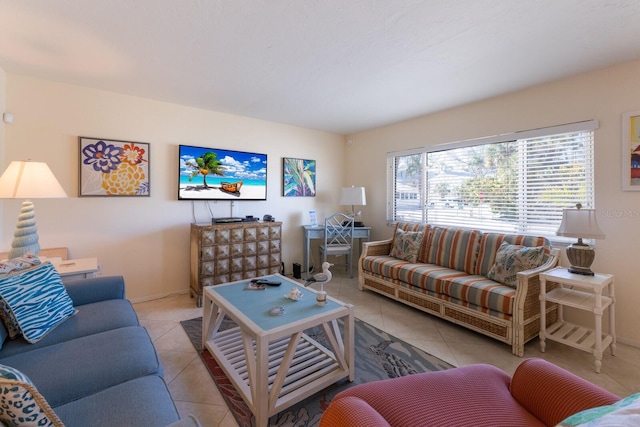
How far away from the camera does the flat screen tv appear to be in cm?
330

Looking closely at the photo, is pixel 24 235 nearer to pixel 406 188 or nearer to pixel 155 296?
pixel 155 296

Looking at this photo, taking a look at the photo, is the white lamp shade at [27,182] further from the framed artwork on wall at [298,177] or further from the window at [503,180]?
the window at [503,180]

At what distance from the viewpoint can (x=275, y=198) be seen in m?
4.06

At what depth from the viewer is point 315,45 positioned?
1.99m

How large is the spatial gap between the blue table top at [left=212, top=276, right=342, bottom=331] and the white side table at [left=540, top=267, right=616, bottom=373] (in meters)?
1.69

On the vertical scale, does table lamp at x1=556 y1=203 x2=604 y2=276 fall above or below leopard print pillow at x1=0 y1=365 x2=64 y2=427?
above

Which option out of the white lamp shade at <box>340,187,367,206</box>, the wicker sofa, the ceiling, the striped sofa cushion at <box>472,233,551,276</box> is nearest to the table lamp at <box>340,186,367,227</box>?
the white lamp shade at <box>340,187,367,206</box>

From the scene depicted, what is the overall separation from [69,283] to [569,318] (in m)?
4.11

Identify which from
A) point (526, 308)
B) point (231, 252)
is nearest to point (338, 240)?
point (231, 252)

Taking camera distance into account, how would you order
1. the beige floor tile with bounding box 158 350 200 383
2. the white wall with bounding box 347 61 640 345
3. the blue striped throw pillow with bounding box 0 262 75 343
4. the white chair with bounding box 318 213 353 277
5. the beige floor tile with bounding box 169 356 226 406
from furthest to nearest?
the white chair with bounding box 318 213 353 277 < the white wall with bounding box 347 61 640 345 < the beige floor tile with bounding box 158 350 200 383 < the beige floor tile with bounding box 169 356 226 406 < the blue striped throw pillow with bounding box 0 262 75 343

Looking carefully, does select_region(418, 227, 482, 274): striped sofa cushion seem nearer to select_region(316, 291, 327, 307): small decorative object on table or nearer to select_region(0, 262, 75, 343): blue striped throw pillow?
select_region(316, 291, 327, 307): small decorative object on table

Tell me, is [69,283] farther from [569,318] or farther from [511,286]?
[569,318]

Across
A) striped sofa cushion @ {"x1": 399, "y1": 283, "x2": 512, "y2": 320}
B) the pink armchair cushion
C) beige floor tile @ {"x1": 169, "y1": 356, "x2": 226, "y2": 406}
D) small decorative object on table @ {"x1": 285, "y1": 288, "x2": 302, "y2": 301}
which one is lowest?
beige floor tile @ {"x1": 169, "y1": 356, "x2": 226, "y2": 406}

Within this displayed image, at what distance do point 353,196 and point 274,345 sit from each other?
2.60 metres
